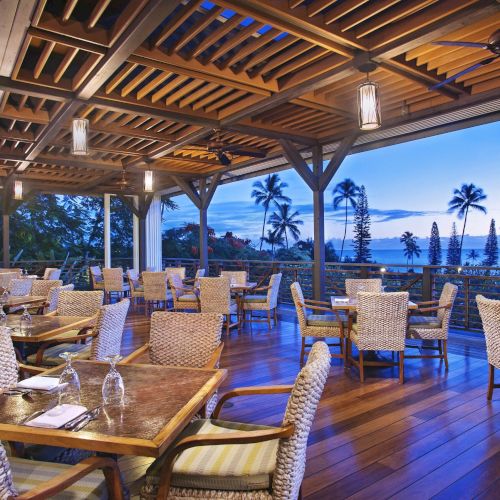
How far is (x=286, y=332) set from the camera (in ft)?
21.9

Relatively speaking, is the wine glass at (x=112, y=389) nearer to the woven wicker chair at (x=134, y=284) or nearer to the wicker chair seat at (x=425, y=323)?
the wicker chair seat at (x=425, y=323)

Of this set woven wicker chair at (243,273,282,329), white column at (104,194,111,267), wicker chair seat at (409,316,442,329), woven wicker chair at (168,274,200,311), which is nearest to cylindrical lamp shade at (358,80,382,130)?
wicker chair seat at (409,316,442,329)

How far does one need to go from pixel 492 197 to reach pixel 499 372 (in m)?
11.3

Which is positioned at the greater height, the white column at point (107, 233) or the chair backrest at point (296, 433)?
the white column at point (107, 233)

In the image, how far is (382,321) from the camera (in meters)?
4.12

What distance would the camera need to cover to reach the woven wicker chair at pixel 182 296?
718cm

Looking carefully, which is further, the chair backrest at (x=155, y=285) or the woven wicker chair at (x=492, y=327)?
the chair backrest at (x=155, y=285)

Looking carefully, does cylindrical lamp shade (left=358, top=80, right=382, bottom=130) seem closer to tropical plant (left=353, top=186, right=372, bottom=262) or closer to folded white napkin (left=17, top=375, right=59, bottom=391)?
folded white napkin (left=17, top=375, right=59, bottom=391)

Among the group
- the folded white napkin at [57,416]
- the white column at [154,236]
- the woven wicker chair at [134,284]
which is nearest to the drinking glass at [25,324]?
the folded white napkin at [57,416]

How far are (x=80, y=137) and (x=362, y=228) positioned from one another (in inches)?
605

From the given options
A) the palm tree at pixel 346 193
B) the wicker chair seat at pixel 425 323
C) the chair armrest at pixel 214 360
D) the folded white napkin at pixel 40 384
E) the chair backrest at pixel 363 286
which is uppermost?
the palm tree at pixel 346 193

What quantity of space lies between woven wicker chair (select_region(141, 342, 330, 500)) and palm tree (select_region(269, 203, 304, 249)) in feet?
62.2

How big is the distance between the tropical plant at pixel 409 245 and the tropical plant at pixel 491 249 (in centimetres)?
251

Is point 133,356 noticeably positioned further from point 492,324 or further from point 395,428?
point 492,324
